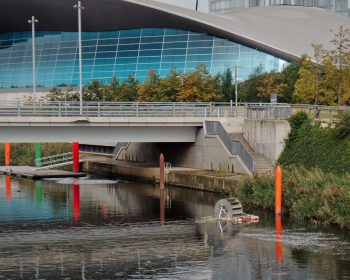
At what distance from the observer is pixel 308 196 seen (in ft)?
120

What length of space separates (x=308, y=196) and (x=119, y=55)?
6706 centimetres

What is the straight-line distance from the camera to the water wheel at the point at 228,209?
123ft

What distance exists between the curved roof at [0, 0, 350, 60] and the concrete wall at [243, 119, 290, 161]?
121 ft

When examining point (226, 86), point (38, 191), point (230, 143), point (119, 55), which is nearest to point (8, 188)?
point (38, 191)

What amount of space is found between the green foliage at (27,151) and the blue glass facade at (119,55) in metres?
24.1

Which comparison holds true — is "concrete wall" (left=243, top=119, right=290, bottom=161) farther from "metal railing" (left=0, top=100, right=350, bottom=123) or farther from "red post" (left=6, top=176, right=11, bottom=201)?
"red post" (left=6, top=176, right=11, bottom=201)

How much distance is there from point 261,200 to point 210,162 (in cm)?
1153

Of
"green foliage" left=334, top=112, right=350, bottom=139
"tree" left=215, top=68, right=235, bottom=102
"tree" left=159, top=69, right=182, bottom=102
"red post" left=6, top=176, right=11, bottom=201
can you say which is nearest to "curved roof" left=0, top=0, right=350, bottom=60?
"tree" left=215, top=68, right=235, bottom=102

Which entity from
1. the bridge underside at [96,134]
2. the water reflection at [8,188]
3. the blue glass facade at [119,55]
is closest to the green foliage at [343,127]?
the bridge underside at [96,134]

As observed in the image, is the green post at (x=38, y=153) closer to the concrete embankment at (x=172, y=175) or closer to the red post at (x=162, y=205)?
the concrete embankment at (x=172, y=175)

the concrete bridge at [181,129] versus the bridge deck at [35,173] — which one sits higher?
the concrete bridge at [181,129]

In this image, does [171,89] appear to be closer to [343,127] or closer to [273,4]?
[343,127]

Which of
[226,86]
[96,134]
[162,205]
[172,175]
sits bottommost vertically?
[162,205]

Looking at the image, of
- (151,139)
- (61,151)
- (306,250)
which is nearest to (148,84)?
(61,151)
